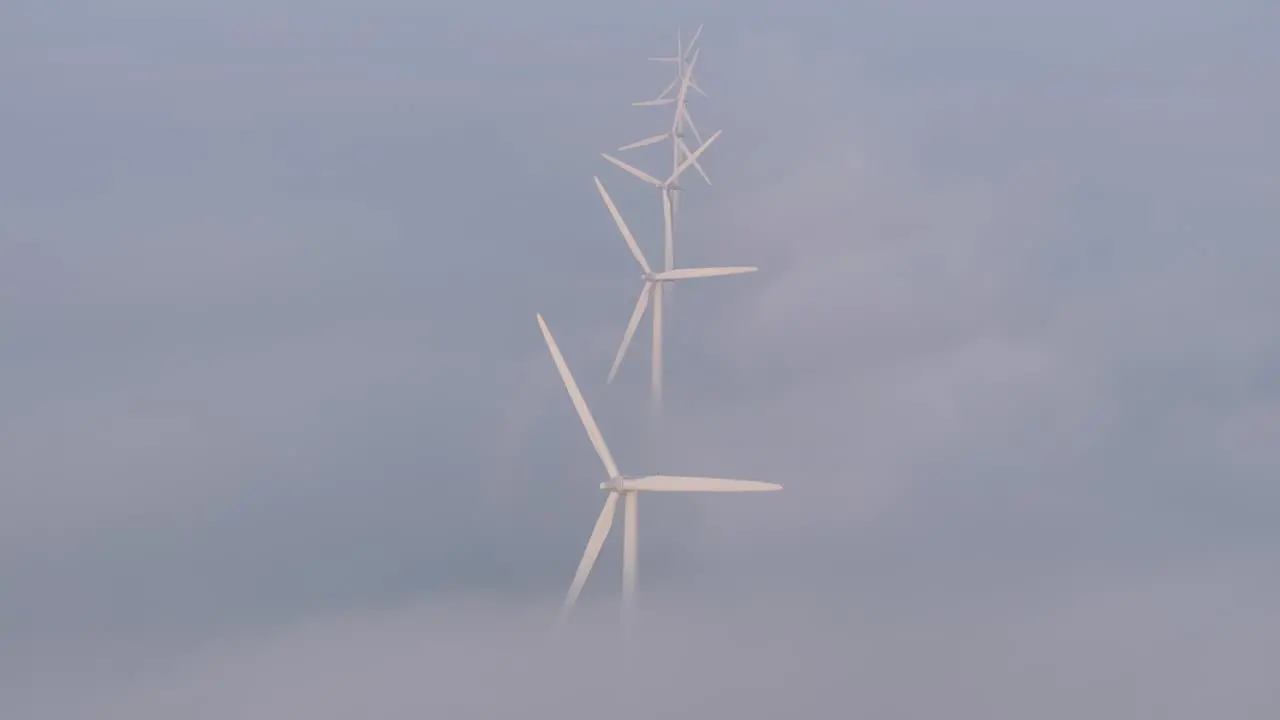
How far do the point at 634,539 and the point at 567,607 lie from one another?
13.3 feet

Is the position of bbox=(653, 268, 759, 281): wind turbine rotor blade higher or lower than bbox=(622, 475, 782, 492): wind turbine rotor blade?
higher

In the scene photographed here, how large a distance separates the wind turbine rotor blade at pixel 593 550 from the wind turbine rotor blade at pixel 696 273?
1354 centimetres

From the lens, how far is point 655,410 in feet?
A: 277

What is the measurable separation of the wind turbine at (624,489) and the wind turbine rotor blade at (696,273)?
37.3 feet

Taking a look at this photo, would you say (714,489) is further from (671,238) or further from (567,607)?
(671,238)

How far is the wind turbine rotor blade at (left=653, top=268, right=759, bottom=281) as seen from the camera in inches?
3199

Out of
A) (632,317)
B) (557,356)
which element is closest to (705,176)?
(632,317)

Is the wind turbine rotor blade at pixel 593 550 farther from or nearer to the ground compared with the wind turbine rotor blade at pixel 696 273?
nearer to the ground

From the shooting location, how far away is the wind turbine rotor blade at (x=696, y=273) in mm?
81256

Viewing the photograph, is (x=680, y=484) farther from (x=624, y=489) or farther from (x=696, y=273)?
(x=696, y=273)

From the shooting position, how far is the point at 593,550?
71.5m

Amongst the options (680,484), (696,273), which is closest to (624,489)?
(680,484)

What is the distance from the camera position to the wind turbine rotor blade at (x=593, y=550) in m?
68.1

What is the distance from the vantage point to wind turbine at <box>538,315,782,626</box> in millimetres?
66500
